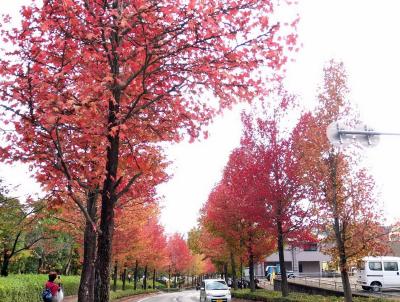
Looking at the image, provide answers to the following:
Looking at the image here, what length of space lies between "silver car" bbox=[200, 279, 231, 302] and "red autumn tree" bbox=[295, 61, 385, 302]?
31.2 feet

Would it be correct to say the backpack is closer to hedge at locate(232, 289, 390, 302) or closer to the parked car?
hedge at locate(232, 289, 390, 302)

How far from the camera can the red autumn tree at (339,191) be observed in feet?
50.1

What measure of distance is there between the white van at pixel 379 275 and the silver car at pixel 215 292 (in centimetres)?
987

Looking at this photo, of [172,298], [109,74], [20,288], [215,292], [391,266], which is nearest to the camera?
[109,74]

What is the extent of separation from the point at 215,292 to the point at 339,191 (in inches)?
451

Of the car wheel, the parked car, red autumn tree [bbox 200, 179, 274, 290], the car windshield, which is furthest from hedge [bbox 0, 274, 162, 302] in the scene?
the parked car

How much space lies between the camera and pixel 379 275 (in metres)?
27.4

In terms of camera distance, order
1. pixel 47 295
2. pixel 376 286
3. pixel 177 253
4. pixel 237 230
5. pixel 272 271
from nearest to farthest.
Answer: pixel 47 295
pixel 376 286
pixel 237 230
pixel 272 271
pixel 177 253

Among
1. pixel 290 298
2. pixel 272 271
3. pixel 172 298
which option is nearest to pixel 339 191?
pixel 290 298

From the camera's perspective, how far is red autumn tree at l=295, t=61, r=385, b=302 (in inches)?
601

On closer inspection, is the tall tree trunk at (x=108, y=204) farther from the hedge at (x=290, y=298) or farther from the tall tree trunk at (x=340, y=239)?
the hedge at (x=290, y=298)

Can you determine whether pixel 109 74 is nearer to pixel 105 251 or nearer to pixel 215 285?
pixel 105 251

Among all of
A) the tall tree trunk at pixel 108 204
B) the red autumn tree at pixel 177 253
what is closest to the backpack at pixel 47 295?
the tall tree trunk at pixel 108 204

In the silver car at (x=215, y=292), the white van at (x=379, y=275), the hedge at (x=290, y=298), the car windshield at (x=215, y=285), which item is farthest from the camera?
the white van at (x=379, y=275)
